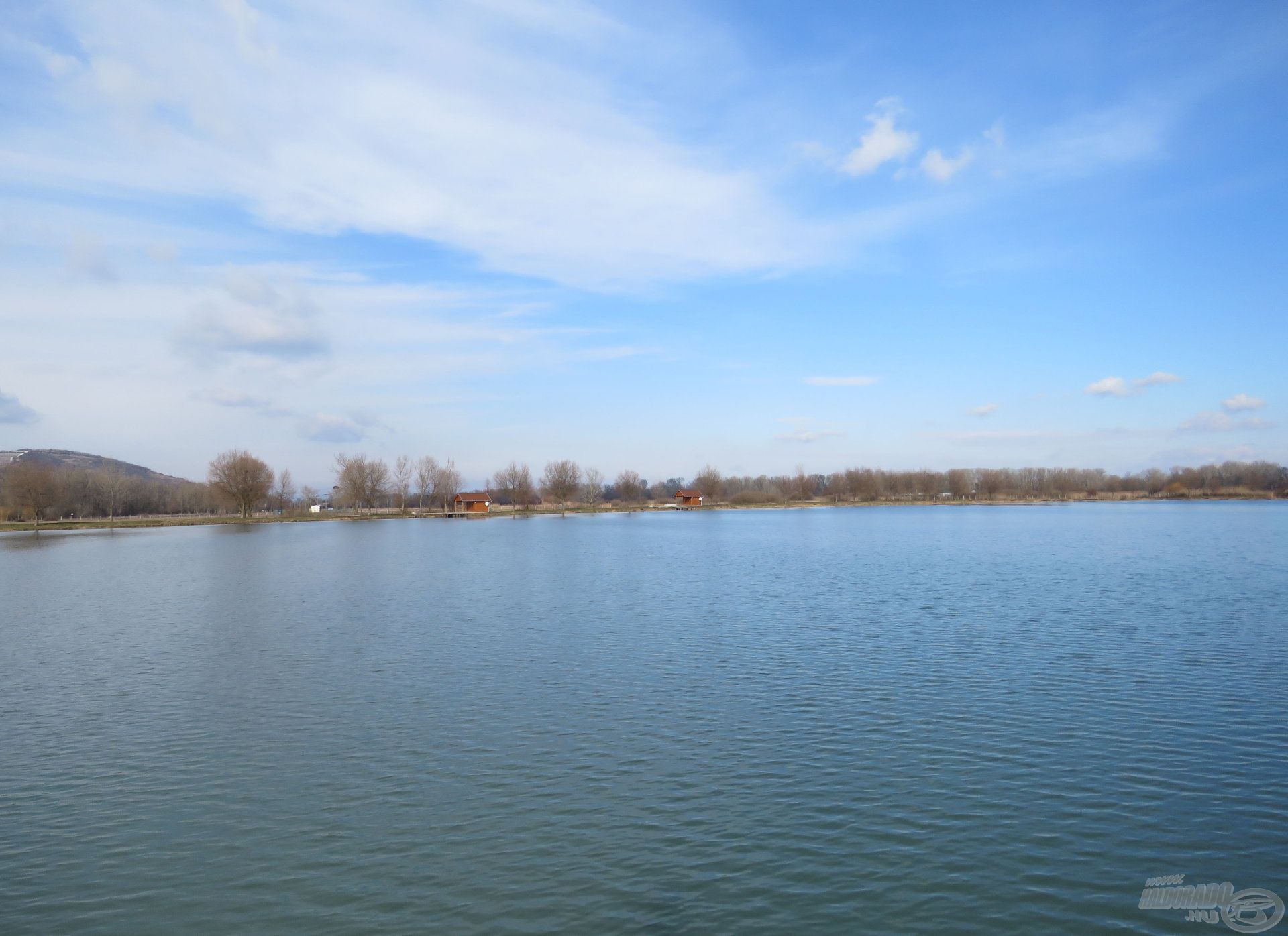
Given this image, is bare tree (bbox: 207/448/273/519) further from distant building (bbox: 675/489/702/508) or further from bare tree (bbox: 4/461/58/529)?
distant building (bbox: 675/489/702/508)

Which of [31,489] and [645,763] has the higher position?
[31,489]

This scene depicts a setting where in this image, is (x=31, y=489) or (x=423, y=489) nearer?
(x=31, y=489)

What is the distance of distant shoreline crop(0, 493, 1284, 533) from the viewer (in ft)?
348

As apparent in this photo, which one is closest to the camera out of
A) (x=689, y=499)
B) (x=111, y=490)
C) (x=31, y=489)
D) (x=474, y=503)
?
(x=31, y=489)

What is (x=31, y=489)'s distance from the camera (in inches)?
3954

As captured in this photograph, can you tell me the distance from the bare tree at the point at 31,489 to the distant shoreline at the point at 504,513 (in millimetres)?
2220

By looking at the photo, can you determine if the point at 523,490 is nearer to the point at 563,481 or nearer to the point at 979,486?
the point at 563,481

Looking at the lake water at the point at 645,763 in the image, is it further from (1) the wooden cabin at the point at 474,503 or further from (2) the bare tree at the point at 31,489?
(1) the wooden cabin at the point at 474,503

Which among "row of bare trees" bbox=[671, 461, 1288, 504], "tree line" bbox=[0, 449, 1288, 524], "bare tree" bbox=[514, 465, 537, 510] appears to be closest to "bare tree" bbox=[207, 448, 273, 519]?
"tree line" bbox=[0, 449, 1288, 524]

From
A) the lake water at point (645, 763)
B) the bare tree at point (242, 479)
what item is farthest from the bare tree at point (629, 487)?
the lake water at point (645, 763)

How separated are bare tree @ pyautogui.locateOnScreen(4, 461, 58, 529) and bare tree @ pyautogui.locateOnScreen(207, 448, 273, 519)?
20.4m

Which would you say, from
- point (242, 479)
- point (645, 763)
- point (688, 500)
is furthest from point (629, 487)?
point (645, 763)

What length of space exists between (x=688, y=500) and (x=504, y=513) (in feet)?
139

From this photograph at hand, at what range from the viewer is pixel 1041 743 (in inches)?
489
